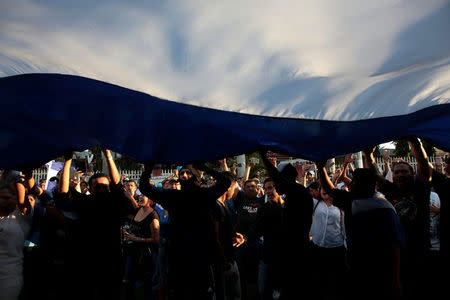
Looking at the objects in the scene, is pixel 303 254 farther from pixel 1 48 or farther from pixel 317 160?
pixel 1 48

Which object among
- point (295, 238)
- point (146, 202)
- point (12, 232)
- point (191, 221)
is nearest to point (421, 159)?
point (295, 238)

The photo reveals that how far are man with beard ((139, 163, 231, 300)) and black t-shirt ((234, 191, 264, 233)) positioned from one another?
2.13m

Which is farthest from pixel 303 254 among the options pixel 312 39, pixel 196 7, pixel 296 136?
pixel 196 7

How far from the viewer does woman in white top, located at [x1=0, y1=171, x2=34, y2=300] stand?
3.57 metres

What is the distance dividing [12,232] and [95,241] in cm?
90

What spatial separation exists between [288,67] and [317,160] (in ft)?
3.50

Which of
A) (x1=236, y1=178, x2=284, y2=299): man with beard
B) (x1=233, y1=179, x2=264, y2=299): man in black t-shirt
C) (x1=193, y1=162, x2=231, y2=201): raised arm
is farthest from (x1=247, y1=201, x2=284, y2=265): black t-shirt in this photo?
(x1=193, y1=162, x2=231, y2=201): raised arm

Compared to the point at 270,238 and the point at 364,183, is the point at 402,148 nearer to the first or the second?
the point at 270,238

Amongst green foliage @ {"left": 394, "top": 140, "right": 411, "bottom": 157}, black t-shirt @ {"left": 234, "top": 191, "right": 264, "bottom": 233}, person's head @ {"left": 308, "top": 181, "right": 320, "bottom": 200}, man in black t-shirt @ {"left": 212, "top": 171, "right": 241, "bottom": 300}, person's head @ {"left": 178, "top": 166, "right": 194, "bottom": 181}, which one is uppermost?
green foliage @ {"left": 394, "top": 140, "right": 411, "bottom": 157}

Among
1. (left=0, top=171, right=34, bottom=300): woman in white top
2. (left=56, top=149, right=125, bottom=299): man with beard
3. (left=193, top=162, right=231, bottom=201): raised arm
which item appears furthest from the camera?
(left=56, top=149, right=125, bottom=299): man with beard

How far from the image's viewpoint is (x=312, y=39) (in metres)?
2.71

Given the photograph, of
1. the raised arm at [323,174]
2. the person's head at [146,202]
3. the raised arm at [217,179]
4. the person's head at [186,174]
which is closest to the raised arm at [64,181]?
the person's head at [186,174]

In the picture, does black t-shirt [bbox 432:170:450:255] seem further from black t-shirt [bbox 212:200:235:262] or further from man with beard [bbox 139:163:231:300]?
black t-shirt [bbox 212:200:235:262]

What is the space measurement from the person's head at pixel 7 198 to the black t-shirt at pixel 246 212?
3274mm
